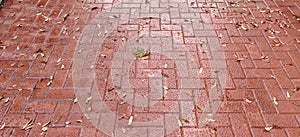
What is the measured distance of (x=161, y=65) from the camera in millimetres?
3428

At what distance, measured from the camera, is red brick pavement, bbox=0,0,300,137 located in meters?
2.73

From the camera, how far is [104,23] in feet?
13.8

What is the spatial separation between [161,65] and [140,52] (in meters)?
0.36

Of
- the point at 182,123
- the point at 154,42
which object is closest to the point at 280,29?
the point at 154,42

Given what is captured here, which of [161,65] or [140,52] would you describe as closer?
[161,65]

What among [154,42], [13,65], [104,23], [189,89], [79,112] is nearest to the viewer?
[79,112]

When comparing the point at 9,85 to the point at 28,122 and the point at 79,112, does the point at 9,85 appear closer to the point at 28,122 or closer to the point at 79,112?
the point at 28,122

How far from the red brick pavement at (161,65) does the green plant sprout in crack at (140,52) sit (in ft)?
0.25

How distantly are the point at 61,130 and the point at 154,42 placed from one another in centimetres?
170

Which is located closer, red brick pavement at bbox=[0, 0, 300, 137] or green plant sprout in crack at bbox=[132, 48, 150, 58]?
red brick pavement at bbox=[0, 0, 300, 137]

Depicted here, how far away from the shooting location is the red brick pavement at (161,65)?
8.95 ft

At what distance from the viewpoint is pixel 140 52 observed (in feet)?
11.9

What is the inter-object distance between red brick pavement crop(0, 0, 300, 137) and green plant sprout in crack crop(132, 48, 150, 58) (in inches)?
3.0

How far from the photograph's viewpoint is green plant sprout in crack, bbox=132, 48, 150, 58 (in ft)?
11.7
